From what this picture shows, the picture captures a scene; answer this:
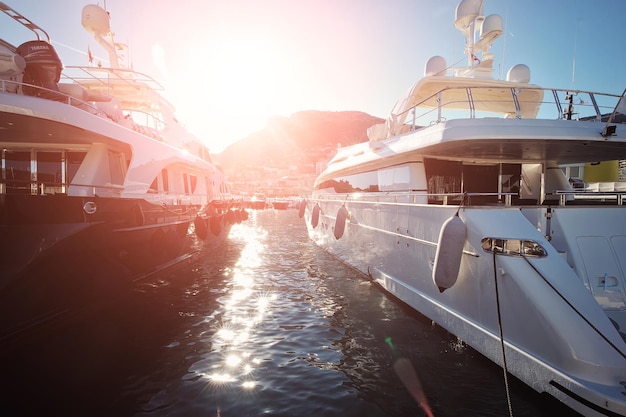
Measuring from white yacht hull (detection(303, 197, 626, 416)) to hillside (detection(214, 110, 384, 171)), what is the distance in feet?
439

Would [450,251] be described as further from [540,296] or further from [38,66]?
[38,66]

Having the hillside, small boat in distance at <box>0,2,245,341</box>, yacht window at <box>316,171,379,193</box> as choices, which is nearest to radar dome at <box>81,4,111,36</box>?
small boat in distance at <box>0,2,245,341</box>

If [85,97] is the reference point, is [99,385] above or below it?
below

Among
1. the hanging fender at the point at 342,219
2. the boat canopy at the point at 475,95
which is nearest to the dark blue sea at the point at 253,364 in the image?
the hanging fender at the point at 342,219

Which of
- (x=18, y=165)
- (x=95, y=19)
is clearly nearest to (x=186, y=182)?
(x=18, y=165)

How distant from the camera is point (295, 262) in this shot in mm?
12117

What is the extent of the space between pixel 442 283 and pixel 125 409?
447 cm

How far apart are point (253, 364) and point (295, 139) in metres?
166

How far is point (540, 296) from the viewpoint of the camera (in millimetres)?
3889

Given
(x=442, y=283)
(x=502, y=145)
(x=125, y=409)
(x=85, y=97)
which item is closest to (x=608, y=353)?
(x=442, y=283)

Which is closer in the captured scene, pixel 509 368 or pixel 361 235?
pixel 509 368

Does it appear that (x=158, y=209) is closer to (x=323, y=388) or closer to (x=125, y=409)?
(x=125, y=409)

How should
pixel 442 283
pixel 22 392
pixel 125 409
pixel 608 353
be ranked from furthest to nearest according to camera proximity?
pixel 442 283 → pixel 22 392 → pixel 125 409 → pixel 608 353

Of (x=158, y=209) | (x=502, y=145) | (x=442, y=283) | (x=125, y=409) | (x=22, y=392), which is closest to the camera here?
(x=125, y=409)
